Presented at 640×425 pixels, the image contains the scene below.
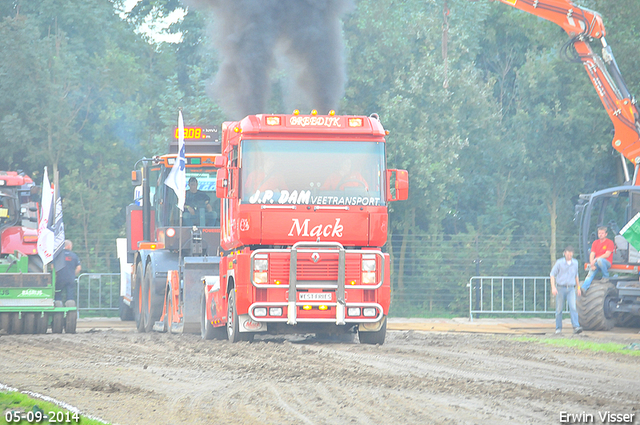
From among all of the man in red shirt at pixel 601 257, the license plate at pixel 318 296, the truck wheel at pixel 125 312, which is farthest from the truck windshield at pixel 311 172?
the truck wheel at pixel 125 312

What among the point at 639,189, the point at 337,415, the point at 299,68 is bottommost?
the point at 337,415

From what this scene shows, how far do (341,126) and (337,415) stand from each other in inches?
265

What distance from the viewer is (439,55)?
3372cm

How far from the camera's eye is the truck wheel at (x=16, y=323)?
17812 millimetres

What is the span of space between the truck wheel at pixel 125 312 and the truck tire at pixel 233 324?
34.3 ft

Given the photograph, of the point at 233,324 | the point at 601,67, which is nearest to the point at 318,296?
the point at 233,324

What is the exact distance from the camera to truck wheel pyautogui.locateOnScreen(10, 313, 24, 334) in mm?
17812

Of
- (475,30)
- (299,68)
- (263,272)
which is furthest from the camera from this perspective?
(475,30)

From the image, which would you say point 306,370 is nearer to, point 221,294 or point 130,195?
point 221,294

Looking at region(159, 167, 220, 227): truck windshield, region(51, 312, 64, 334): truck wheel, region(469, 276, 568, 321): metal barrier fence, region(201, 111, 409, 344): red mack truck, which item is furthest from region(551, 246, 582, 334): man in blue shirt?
region(51, 312, 64, 334): truck wheel

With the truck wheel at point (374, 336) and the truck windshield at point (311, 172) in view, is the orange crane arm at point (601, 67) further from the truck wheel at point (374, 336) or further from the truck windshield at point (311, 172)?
the truck windshield at point (311, 172)

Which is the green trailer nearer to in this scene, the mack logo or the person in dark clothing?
the person in dark clothing

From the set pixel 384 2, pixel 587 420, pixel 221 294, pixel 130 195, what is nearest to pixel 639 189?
pixel 221 294

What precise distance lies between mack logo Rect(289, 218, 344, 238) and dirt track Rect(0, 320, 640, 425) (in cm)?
164
